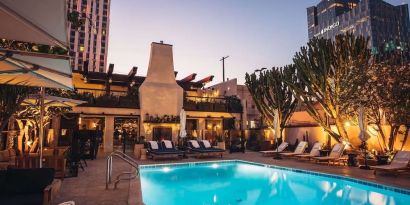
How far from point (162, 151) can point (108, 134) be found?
637cm

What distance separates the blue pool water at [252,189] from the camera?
24.6 feet

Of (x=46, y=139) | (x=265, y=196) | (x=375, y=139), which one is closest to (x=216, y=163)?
(x=265, y=196)

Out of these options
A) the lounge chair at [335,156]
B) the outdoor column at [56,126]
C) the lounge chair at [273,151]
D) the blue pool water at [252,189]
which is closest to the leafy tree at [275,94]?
the lounge chair at [273,151]

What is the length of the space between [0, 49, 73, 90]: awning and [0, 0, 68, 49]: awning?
1.73 ft

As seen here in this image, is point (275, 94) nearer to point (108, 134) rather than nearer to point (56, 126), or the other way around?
point (108, 134)

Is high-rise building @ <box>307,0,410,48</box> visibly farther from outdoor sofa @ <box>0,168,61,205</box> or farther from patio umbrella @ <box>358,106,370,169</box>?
outdoor sofa @ <box>0,168,61,205</box>

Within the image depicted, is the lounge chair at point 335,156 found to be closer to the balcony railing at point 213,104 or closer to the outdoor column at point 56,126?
the balcony railing at point 213,104

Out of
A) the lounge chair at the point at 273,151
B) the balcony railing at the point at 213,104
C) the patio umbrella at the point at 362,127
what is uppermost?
the balcony railing at the point at 213,104

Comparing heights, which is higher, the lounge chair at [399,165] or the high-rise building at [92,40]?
the high-rise building at [92,40]

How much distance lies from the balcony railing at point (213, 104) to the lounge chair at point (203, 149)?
5.49 m

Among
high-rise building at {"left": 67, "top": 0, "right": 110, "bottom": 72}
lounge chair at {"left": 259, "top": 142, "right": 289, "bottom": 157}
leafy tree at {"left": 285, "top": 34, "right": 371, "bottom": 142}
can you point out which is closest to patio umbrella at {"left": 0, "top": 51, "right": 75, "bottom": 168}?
leafy tree at {"left": 285, "top": 34, "right": 371, "bottom": 142}

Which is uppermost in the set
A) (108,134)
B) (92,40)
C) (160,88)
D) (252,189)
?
(92,40)

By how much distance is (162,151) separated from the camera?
47.9 ft

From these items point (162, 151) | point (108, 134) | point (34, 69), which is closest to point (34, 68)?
point (34, 69)
